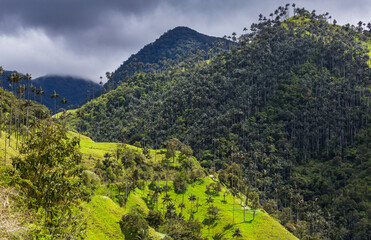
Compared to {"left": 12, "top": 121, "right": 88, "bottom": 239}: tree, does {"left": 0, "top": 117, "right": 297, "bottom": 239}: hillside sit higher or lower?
lower

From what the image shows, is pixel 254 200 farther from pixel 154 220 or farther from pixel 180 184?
pixel 154 220

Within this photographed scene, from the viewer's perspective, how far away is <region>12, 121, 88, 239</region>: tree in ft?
103

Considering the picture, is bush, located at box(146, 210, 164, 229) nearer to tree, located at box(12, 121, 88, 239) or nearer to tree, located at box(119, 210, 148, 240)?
tree, located at box(119, 210, 148, 240)

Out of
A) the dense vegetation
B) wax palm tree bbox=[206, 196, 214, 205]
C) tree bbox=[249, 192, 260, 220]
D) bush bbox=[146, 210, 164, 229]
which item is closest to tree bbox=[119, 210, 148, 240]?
the dense vegetation

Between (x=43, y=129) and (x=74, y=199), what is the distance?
9328 millimetres

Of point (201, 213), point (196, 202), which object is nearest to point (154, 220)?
point (201, 213)

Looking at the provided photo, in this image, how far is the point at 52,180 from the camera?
32.5m

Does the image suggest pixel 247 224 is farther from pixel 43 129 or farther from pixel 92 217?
pixel 43 129

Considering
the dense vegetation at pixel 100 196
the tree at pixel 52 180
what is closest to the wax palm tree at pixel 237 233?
the dense vegetation at pixel 100 196

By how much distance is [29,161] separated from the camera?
113ft

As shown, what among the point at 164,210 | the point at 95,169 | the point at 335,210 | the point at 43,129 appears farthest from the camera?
the point at 335,210

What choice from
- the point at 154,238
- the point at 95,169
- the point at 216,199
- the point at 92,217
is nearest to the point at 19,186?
the point at 92,217

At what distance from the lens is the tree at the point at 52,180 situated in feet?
103

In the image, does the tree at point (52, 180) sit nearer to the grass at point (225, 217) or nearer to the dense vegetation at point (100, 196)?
the dense vegetation at point (100, 196)
